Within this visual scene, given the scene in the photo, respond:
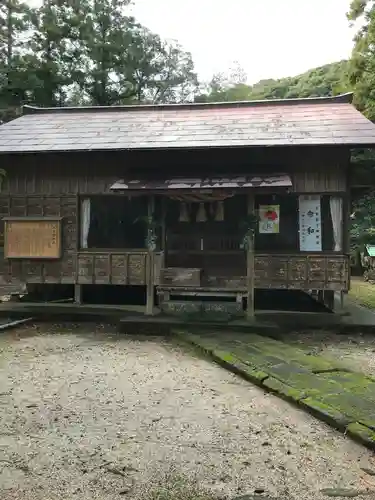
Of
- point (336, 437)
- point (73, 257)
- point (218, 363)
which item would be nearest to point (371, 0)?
point (73, 257)

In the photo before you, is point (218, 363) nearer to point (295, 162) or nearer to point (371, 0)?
point (295, 162)

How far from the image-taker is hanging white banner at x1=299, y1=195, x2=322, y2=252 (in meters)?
10.1

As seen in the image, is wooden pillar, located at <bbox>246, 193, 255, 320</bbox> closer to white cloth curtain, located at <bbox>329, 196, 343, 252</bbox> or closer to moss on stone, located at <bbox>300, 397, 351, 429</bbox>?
white cloth curtain, located at <bbox>329, 196, 343, 252</bbox>

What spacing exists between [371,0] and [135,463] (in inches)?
652

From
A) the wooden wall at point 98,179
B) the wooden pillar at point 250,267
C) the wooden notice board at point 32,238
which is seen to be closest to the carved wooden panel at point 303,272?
the wooden wall at point 98,179

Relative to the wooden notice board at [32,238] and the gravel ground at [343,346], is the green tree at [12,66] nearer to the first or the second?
the wooden notice board at [32,238]

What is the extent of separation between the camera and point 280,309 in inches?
452

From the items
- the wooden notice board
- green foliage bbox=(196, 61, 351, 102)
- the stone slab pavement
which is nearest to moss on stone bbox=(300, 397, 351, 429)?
the stone slab pavement

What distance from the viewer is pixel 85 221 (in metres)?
10.6

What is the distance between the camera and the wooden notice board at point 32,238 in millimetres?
10664

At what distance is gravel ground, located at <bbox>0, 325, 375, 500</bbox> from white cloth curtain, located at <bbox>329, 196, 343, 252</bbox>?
4.48 metres

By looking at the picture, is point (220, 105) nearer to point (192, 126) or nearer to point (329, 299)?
point (192, 126)

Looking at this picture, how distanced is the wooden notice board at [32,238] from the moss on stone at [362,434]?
790 cm

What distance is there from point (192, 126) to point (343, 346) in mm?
6156
